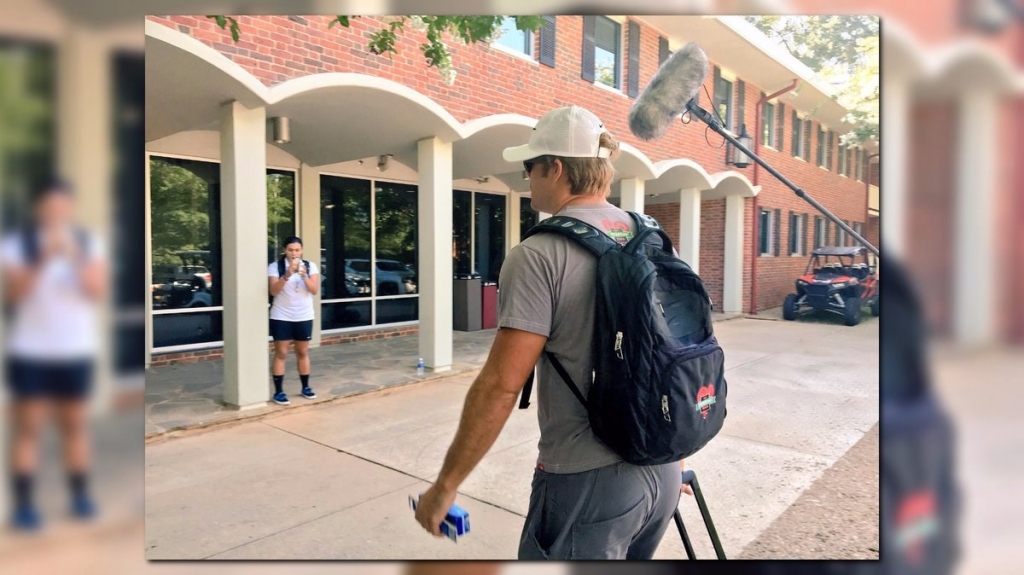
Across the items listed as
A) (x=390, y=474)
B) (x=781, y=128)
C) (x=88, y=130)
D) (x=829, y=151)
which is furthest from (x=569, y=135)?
(x=781, y=128)

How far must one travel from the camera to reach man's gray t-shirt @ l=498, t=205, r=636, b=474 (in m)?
1.62

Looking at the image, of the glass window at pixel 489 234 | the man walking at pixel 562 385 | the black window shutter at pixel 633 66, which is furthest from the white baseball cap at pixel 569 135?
the glass window at pixel 489 234

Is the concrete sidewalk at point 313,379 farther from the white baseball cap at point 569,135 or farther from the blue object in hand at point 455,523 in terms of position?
the white baseball cap at point 569,135

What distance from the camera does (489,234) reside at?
11.7m

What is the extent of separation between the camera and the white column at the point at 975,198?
2.38 metres

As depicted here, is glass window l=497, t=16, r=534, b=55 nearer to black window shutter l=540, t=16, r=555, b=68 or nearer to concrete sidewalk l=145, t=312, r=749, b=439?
black window shutter l=540, t=16, r=555, b=68

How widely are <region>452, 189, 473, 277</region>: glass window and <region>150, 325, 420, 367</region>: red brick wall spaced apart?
162cm

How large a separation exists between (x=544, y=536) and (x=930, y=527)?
1.85 metres

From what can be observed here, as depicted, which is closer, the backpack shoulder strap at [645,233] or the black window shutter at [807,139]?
the backpack shoulder strap at [645,233]

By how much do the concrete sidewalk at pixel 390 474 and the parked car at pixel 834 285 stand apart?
1.66 metres

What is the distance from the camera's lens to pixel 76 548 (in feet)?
8.82

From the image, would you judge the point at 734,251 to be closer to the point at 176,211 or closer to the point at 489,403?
the point at 176,211

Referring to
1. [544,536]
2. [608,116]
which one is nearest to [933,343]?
[544,536]

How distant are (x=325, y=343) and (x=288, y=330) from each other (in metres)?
3.18
